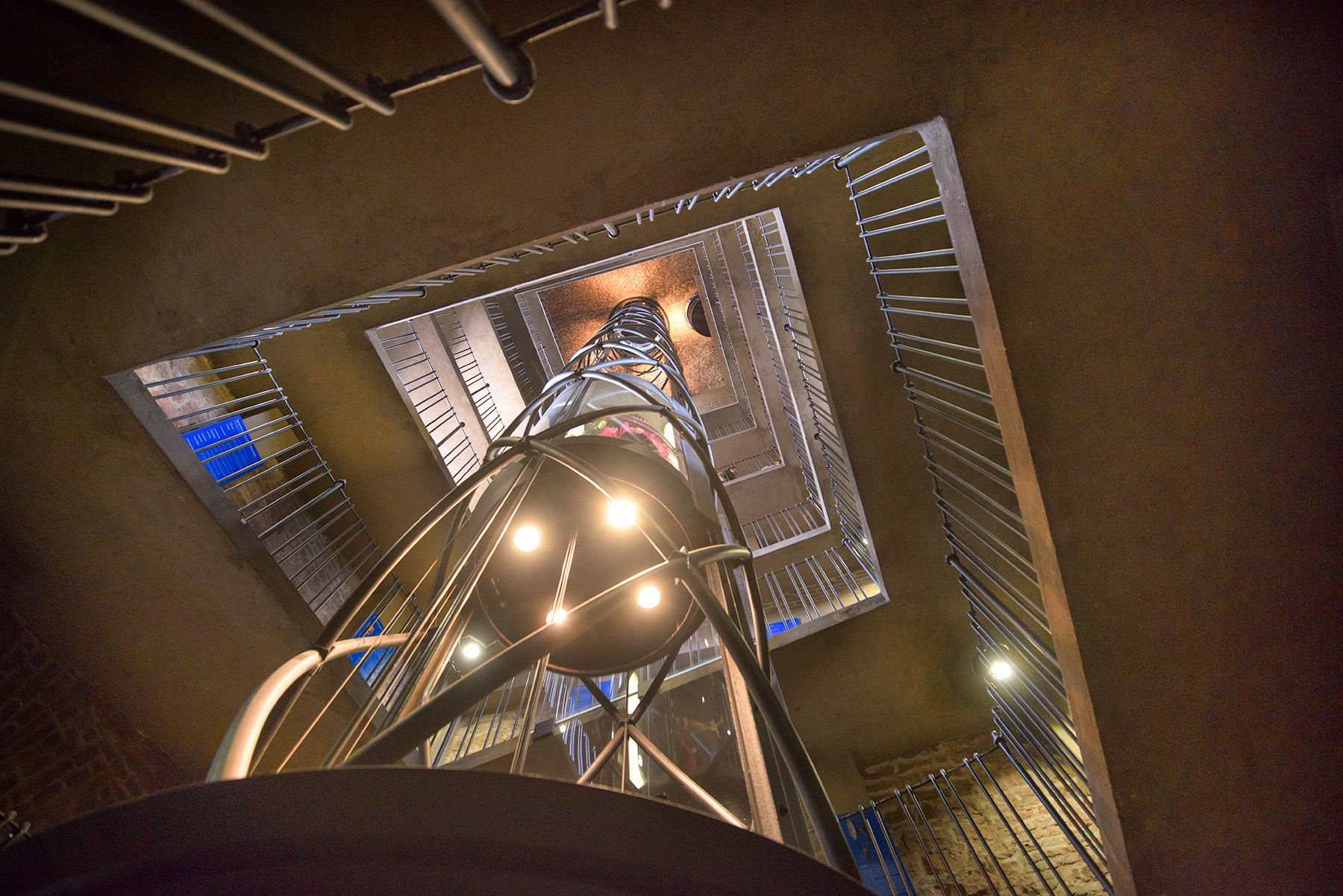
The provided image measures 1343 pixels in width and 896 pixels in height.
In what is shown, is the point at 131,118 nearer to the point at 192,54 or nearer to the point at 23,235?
the point at 192,54

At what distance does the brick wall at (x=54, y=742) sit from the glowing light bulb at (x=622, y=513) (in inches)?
153

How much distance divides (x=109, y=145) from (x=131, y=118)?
20 cm

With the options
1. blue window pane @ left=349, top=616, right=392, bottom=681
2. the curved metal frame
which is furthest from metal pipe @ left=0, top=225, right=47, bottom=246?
blue window pane @ left=349, top=616, right=392, bottom=681

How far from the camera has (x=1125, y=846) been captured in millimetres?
2635

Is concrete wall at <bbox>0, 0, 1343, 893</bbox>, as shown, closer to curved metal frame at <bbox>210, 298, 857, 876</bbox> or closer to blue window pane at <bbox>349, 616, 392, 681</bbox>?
curved metal frame at <bbox>210, 298, 857, 876</bbox>

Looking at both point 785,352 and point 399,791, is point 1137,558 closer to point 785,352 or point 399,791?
point 399,791

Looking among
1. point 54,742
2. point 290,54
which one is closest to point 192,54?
point 290,54

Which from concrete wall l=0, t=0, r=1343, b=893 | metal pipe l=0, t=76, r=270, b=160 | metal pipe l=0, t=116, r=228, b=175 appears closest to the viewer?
metal pipe l=0, t=76, r=270, b=160

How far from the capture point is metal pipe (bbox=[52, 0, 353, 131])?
0.95 metres

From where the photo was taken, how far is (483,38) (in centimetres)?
129

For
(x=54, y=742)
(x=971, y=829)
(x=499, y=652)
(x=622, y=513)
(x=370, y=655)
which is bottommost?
(x=971, y=829)

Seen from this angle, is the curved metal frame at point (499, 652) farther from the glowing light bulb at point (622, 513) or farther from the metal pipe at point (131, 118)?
the metal pipe at point (131, 118)

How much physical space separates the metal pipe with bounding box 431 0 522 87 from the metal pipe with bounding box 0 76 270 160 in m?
0.44

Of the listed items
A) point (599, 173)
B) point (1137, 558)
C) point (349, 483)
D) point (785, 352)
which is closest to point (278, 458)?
point (349, 483)
